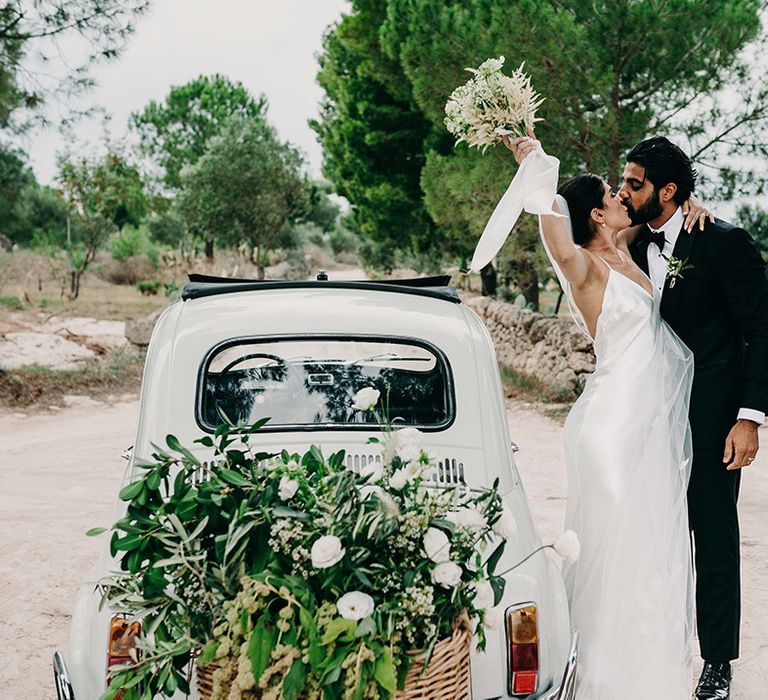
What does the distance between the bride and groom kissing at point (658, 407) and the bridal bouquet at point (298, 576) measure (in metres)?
1.51

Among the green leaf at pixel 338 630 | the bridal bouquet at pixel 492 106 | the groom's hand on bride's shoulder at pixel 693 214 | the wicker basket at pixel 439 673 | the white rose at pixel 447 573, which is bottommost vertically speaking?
the wicker basket at pixel 439 673

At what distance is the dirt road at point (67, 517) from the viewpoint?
4.74 meters

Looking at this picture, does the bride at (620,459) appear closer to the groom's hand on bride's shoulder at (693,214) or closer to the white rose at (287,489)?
the groom's hand on bride's shoulder at (693,214)

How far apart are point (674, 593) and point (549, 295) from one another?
4098cm

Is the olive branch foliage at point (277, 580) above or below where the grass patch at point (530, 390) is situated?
below

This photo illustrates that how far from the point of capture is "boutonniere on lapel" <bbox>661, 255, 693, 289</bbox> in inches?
157

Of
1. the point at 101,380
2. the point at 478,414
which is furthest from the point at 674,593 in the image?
the point at 101,380

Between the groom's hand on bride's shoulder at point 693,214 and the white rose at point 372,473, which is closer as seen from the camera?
the white rose at point 372,473

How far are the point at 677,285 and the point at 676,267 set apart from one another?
122 mm

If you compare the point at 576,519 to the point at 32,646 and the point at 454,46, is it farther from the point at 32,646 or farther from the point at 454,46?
the point at 454,46

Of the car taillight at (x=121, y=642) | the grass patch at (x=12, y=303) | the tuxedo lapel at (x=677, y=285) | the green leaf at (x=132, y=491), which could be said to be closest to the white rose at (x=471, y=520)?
the green leaf at (x=132, y=491)

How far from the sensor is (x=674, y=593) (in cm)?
383

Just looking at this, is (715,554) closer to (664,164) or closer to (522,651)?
(522,651)

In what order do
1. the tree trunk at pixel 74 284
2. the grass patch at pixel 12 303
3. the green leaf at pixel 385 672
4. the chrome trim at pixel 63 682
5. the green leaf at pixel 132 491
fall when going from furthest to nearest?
the tree trunk at pixel 74 284 → the grass patch at pixel 12 303 → the chrome trim at pixel 63 682 → the green leaf at pixel 132 491 → the green leaf at pixel 385 672
